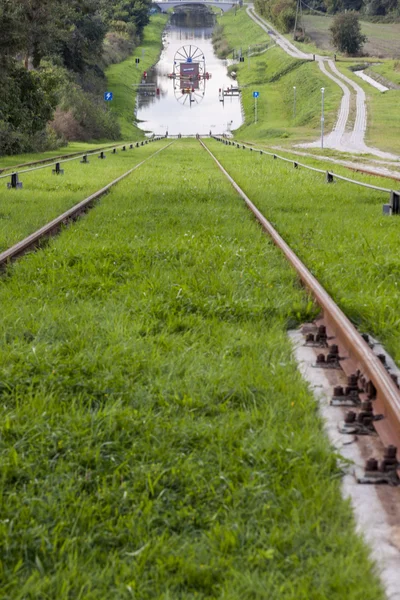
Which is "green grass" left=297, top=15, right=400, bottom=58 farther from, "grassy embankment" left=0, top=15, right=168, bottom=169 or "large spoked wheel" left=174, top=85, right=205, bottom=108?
"grassy embankment" left=0, top=15, right=168, bottom=169

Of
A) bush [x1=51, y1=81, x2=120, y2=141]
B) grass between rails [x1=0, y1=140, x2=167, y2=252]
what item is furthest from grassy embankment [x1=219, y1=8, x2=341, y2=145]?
grass between rails [x1=0, y1=140, x2=167, y2=252]

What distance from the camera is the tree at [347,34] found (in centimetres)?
12381

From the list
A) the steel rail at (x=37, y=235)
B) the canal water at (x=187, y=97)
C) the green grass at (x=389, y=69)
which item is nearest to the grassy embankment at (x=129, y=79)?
the canal water at (x=187, y=97)

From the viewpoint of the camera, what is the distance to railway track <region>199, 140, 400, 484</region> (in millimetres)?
3420

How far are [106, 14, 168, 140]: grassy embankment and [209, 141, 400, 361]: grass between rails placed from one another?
65694mm

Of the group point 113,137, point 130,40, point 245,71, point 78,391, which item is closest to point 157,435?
point 78,391

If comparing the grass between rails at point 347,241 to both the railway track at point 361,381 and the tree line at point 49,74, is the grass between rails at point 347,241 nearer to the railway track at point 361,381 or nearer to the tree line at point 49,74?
the railway track at point 361,381

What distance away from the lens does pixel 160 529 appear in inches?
117

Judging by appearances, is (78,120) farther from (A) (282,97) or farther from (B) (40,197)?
(B) (40,197)

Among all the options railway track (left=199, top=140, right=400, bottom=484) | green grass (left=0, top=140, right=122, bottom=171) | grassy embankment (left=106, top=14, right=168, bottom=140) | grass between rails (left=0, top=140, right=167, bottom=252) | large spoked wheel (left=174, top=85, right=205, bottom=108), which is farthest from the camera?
large spoked wheel (left=174, top=85, right=205, bottom=108)

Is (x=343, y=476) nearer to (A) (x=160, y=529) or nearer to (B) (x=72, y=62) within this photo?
(A) (x=160, y=529)

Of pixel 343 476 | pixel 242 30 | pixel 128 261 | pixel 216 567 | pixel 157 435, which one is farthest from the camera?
pixel 242 30

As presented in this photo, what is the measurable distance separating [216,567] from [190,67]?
136 metres

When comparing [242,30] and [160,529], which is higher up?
[242,30]
